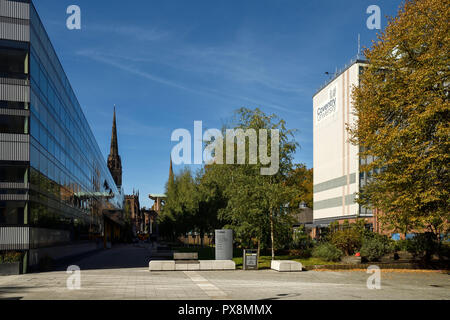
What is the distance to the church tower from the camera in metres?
161

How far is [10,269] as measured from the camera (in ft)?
73.3

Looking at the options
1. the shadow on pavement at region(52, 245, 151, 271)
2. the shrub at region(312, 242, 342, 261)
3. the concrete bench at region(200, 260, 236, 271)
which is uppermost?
the shrub at region(312, 242, 342, 261)

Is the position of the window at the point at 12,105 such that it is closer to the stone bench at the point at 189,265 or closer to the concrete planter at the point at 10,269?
the concrete planter at the point at 10,269

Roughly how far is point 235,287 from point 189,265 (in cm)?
766

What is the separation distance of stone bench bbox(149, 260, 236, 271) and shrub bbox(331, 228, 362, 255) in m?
7.14

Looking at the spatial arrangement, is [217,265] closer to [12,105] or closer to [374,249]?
[374,249]

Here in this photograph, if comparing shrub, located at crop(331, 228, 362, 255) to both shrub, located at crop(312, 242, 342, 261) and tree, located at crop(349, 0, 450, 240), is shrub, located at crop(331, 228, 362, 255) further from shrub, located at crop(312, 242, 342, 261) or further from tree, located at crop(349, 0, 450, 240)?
tree, located at crop(349, 0, 450, 240)

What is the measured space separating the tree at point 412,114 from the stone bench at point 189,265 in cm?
880

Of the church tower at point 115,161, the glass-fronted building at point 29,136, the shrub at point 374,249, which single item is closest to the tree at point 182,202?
the glass-fronted building at point 29,136

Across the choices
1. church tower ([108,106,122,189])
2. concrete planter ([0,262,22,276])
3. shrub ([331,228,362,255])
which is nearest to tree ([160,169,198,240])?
shrub ([331,228,362,255])
